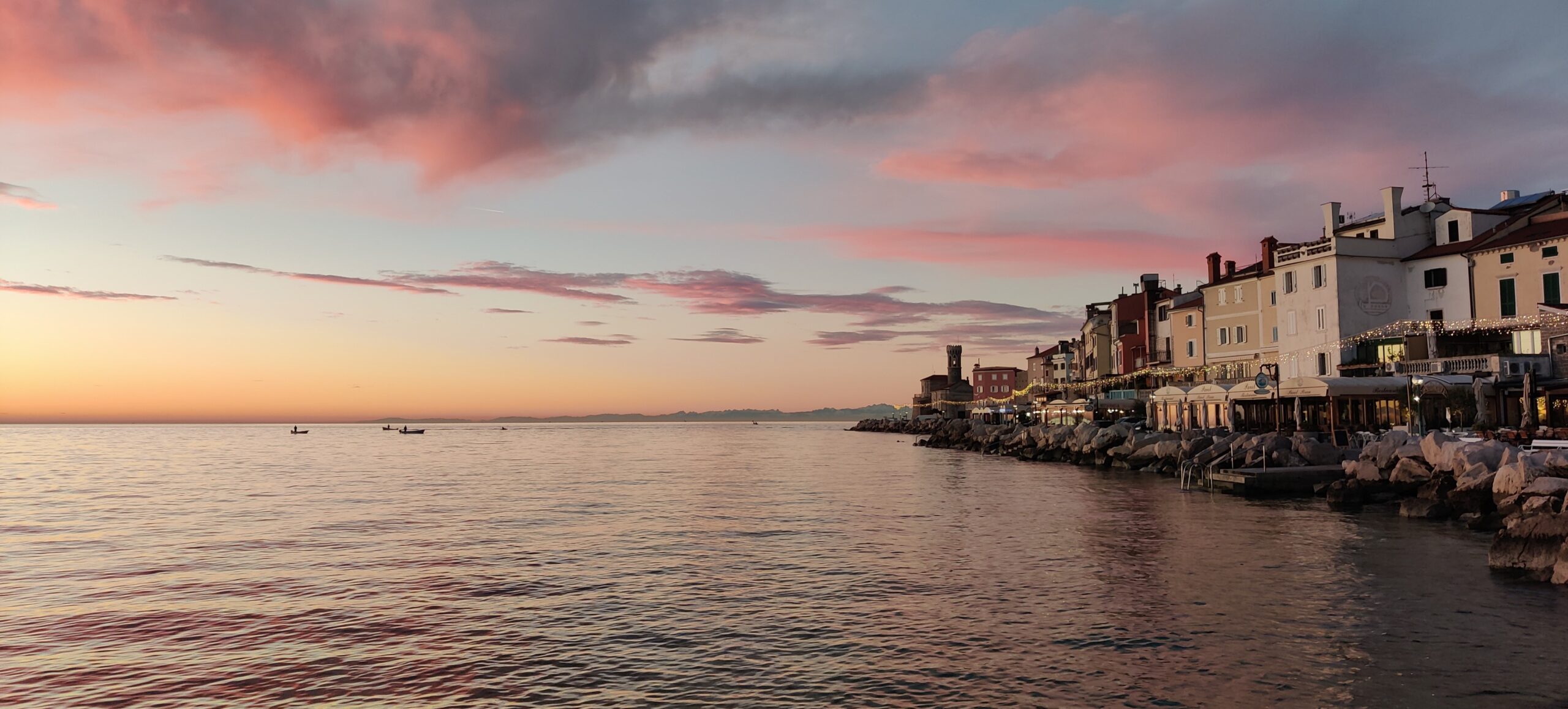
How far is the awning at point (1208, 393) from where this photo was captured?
56969 mm

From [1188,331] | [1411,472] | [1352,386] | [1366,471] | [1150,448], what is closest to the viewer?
[1411,472]

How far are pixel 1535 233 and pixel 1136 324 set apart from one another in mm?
45462

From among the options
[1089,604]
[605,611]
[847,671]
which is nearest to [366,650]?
[605,611]

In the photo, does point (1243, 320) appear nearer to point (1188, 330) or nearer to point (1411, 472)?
point (1188, 330)

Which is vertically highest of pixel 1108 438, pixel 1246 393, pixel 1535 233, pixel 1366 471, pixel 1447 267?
pixel 1535 233

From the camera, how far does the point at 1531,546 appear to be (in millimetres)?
19328

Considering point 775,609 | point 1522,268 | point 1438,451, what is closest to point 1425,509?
point 1438,451

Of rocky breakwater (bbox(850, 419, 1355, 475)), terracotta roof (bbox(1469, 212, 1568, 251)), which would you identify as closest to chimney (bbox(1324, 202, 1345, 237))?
terracotta roof (bbox(1469, 212, 1568, 251))

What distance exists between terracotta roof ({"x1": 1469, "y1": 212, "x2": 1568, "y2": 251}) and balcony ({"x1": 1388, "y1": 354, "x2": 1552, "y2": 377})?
9679 millimetres

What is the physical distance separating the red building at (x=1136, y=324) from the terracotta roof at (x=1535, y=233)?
37526mm

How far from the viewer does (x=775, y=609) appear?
17734mm

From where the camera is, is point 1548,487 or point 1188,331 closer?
point 1548,487

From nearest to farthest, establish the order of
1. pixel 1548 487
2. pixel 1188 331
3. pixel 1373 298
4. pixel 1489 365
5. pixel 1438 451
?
pixel 1548 487, pixel 1438 451, pixel 1489 365, pixel 1373 298, pixel 1188 331

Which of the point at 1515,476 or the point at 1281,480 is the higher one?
the point at 1515,476
